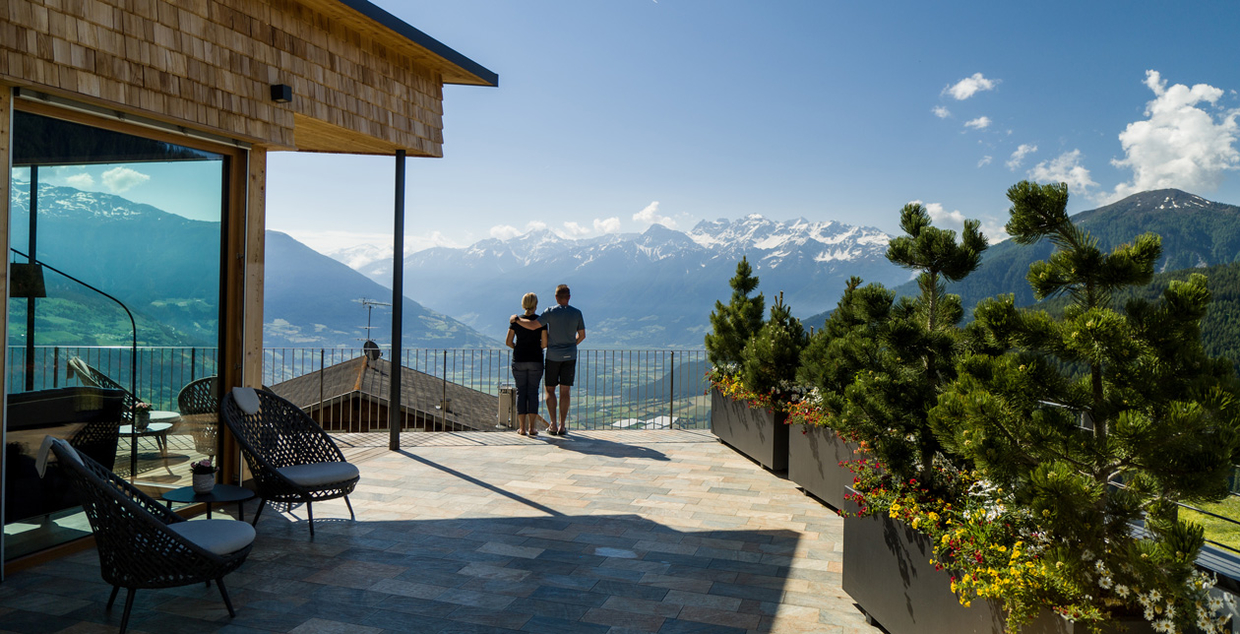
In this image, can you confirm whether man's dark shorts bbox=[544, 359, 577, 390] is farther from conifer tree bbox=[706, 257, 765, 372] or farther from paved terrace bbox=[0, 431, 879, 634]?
paved terrace bbox=[0, 431, 879, 634]

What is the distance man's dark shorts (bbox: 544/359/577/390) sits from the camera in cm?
820

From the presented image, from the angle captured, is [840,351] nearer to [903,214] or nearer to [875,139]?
[903,214]

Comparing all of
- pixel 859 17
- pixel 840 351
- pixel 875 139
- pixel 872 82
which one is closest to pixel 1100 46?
pixel 872 82

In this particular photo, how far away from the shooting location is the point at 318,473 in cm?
461

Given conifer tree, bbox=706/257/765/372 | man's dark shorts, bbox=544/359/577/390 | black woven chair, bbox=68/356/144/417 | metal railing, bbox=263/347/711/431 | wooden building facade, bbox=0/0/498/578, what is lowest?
metal railing, bbox=263/347/711/431

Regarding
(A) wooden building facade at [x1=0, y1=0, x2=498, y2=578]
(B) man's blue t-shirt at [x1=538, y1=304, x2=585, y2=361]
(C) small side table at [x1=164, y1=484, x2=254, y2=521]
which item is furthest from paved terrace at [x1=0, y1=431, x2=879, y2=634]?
(B) man's blue t-shirt at [x1=538, y1=304, x2=585, y2=361]

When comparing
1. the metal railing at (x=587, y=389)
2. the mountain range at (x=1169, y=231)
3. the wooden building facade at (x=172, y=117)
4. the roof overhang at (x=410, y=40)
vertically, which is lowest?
the metal railing at (x=587, y=389)

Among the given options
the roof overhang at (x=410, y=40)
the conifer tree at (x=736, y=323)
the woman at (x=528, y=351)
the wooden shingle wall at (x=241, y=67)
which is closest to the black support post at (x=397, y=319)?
the wooden shingle wall at (x=241, y=67)

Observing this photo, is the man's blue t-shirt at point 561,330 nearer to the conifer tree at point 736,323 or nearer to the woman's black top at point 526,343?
the woman's black top at point 526,343

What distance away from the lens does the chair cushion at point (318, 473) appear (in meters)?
4.50

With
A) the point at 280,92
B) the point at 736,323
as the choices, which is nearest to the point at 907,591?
the point at 280,92

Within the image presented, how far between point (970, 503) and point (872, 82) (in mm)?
32639

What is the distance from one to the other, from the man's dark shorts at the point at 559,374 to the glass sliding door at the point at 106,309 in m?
3.56

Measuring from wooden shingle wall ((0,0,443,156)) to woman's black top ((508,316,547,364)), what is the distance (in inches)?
80.7
